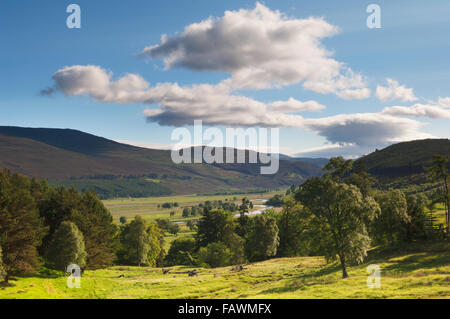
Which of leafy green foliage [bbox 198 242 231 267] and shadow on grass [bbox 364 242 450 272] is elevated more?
shadow on grass [bbox 364 242 450 272]

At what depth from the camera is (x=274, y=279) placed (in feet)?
208

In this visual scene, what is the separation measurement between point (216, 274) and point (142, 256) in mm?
34499

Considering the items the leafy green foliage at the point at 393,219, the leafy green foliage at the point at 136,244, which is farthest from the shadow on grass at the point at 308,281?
the leafy green foliage at the point at 136,244

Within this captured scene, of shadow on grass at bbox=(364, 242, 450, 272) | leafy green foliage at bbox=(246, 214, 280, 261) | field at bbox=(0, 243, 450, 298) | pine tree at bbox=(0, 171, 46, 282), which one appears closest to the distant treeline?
pine tree at bbox=(0, 171, 46, 282)

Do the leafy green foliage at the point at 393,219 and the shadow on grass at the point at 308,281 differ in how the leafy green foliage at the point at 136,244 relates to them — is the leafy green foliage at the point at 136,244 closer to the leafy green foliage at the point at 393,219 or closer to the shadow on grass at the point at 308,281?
the shadow on grass at the point at 308,281

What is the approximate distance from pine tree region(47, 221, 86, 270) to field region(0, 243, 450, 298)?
4.51m

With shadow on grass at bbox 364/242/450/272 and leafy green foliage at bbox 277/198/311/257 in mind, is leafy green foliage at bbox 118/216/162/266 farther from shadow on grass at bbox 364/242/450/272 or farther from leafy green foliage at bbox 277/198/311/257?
shadow on grass at bbox 364/242/450/272

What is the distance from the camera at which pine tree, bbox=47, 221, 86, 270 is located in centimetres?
6431

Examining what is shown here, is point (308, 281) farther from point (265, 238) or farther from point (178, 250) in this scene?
point (178, 250)

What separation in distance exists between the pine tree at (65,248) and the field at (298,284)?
4.51 meters

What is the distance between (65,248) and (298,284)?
4727 cm

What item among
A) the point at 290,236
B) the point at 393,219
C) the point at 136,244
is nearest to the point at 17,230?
the point at 136,244
